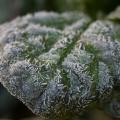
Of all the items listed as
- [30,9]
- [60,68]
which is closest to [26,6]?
[30,9]

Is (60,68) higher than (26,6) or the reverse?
the reverse

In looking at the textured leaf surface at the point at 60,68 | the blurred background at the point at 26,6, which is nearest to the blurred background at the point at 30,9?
the blurred background at the point at 26,6

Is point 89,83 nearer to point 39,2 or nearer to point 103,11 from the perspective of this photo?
point 103,11

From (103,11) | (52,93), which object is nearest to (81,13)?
(103,11)

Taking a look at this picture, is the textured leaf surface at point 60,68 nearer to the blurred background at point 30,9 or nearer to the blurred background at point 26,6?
the blurred background at point 30,9

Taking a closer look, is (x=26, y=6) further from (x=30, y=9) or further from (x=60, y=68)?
(x=60, y=68)

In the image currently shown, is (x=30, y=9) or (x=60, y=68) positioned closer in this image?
(x=60, y=68)

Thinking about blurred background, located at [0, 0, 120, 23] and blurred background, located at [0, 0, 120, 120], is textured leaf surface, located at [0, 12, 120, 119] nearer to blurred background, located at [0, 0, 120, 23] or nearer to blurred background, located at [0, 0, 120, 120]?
blurred background, located at [0, 0, 120, 120]

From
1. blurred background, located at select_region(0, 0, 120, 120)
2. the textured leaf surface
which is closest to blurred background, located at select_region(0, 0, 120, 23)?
blurred background, located at select_region(0, 0, 120, 120)
